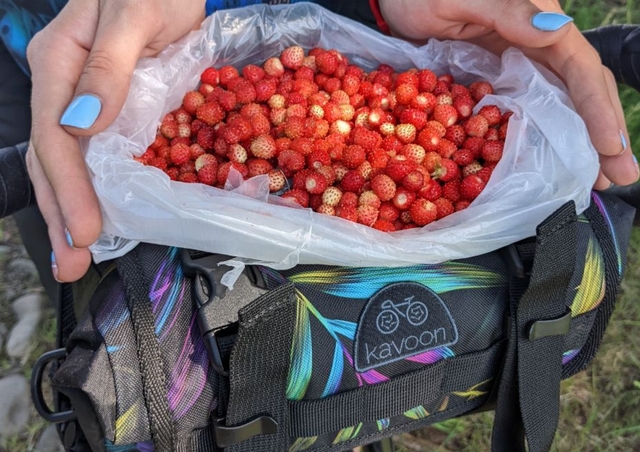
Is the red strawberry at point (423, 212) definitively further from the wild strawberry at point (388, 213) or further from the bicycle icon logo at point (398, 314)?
the bicycle icon logo at point (398, 314)

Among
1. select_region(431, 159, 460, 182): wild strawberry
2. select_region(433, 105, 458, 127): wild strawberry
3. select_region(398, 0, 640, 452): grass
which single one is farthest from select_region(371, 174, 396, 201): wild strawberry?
select_region(398, 0, 640, 452): grass

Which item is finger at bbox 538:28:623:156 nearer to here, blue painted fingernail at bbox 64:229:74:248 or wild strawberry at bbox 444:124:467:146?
wild strawberry at bbox 444:124:467:146

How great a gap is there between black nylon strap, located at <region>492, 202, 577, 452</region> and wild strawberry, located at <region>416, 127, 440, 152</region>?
0.38m

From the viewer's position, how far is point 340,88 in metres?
1.29

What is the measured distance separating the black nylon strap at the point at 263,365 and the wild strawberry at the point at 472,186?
0.47 meters

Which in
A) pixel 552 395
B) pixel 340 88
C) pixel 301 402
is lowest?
pixel 552 395

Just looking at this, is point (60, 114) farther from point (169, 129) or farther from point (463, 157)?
point (463, 157)

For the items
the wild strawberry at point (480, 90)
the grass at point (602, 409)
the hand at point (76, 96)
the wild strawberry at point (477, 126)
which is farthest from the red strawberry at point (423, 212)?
the grass at point (602, 409)

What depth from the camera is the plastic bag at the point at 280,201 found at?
856 millimetres

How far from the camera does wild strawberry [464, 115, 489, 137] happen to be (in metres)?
1.17

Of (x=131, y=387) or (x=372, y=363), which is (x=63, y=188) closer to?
(x=131, y=387)

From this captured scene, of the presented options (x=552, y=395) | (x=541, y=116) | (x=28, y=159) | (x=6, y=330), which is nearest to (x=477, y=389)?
(x=552, y=395)

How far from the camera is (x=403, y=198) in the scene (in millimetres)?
1087

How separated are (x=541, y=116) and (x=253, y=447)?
76 centimetres
